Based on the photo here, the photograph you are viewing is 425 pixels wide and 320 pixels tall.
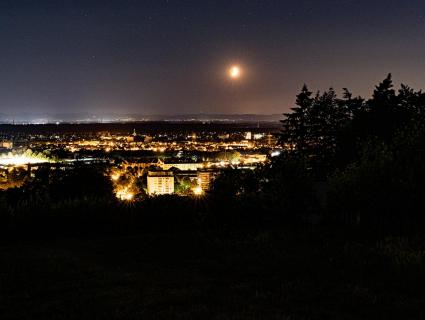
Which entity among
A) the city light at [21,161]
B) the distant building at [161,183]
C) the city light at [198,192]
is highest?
the city light at [198,192]

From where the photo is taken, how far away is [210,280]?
22.4 ft

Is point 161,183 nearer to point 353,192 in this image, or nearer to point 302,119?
point 302,119

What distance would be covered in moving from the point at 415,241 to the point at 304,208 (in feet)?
11.5

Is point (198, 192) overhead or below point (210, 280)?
below

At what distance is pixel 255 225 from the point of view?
11.8 meters

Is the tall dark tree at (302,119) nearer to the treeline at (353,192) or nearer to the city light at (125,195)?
the city light at (125,195)

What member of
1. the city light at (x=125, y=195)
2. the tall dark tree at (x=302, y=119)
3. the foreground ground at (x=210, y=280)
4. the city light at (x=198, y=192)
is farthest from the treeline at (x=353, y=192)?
the tall dark tree at (x=302, y=119)

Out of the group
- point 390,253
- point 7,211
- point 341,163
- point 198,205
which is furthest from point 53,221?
point 341,163

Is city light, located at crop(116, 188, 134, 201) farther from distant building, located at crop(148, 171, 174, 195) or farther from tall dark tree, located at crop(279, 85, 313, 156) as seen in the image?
tall dark tree, located at crop(279, 85, 313, 156)

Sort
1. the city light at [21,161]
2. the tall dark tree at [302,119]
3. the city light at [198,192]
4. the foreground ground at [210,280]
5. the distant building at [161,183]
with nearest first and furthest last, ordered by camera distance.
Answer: the foreground ground at [210,280]
the city light at [198,192]
the distant building at [161,183]
the tall dark tree at [302,119]
the city light at [21,161]

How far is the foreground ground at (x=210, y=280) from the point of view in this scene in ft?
18.0

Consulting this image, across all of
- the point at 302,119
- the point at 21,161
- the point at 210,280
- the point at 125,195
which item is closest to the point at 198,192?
the point at 125,195

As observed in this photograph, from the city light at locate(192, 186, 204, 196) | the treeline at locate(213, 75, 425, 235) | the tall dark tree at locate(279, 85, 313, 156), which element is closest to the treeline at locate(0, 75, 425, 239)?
the treeline at locate(213, 75, 425, 235)

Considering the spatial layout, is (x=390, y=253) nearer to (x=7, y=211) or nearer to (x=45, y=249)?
(x=45, y=249)
